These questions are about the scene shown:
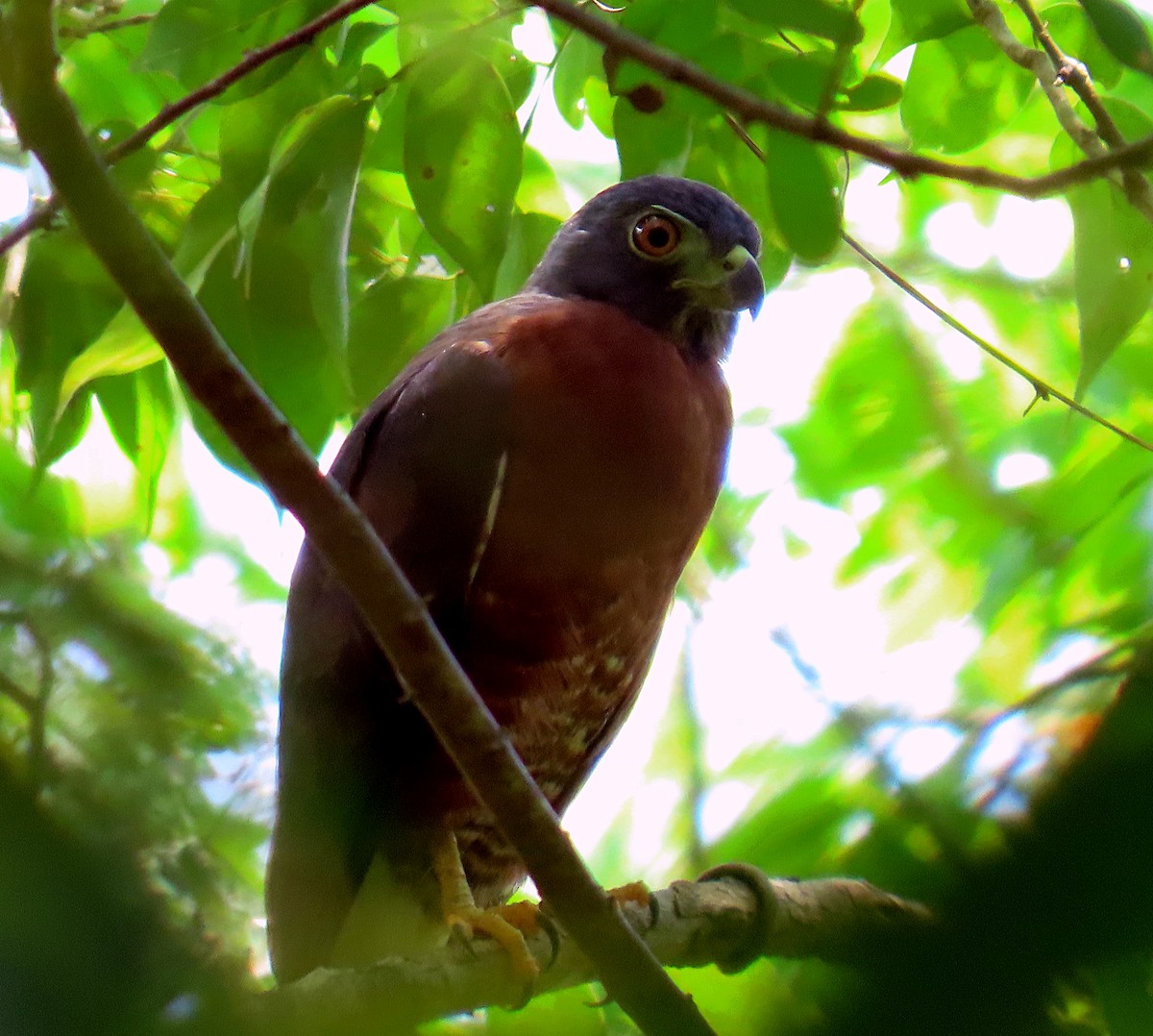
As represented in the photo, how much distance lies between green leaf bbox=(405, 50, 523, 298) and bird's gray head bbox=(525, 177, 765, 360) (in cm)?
115

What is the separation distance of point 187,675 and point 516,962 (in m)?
1.99

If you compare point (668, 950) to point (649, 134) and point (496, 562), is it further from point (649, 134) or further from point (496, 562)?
point (649, 134)

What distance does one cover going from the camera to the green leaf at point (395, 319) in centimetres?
313

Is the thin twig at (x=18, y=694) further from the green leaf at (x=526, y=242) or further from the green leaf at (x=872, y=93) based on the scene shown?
the green leaf at (x=526, y=242)

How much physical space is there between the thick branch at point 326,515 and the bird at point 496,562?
73cm

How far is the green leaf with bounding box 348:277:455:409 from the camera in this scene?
10.3ft

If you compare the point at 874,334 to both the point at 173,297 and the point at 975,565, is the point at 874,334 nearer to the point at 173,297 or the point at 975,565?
the point at 975,565

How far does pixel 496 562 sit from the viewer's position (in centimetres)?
313

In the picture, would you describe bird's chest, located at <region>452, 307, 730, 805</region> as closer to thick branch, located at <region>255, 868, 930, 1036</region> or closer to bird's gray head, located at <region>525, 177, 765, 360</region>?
bird's gray head, located at <region>525, 177, 765, 360</region>

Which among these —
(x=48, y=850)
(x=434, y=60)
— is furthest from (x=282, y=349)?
(x=48, y=850)

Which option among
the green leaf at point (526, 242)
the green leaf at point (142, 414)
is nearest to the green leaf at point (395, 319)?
the green leaf at point (526, 242)

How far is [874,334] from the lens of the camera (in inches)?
136

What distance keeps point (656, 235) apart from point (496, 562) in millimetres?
1340

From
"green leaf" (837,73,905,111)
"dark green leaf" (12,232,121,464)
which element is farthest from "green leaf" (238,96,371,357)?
"green leaf" (837,73,905,111)
